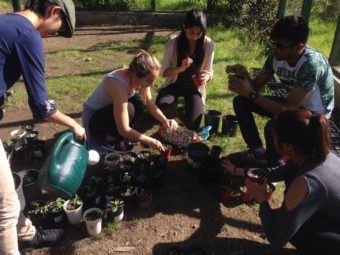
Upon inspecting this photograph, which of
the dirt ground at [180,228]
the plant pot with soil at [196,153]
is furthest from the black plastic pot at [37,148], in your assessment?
the plant pot with soil at [196,153]

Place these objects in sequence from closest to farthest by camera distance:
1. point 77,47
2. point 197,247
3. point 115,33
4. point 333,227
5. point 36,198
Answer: point 333,227 < point 197,247 < point 36,198 < point 77,47 < point 115,33

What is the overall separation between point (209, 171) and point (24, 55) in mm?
1902

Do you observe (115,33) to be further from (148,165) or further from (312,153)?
(312,153)

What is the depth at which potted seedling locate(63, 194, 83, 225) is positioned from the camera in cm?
286

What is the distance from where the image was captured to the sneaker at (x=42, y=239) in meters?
2.66

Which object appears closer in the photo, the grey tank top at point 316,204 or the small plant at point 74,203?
the grey tank top at point 316,204

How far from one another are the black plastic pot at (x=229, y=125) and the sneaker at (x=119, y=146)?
1.03 meters

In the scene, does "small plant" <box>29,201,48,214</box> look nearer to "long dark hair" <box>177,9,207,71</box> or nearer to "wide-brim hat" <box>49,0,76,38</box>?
"wide-brim hat" <box>49,0,76,38</box>

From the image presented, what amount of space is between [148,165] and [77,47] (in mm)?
4071

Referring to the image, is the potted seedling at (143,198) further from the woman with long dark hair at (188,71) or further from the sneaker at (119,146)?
the woman with long dark hair at (188,71)

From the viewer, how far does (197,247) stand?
2658 mm

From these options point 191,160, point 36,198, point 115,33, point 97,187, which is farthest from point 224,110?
point 115,33

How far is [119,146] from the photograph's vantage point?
3.81 metres

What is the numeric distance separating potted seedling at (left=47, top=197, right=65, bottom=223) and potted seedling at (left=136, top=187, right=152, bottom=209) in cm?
61
